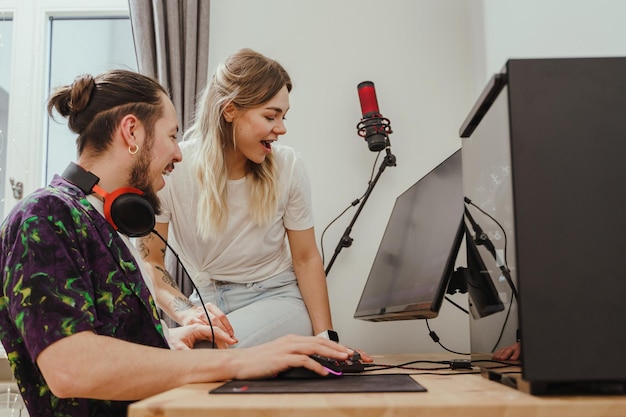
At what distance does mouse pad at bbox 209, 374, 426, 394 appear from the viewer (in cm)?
67

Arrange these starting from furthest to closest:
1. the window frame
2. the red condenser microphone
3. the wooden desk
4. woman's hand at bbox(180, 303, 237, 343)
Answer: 1. the window frame
2. the red condenser microphone
3. woman's hand at bbox(180, 303, 237, 343)
4. the wooden desk

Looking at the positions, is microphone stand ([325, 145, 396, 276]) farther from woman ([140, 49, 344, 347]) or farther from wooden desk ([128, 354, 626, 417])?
wooden desk ([128, 354, 626, 417])

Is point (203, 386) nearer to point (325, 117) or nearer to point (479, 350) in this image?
point (479, 350)

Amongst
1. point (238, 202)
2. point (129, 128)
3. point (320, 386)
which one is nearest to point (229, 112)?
point (238, 202)

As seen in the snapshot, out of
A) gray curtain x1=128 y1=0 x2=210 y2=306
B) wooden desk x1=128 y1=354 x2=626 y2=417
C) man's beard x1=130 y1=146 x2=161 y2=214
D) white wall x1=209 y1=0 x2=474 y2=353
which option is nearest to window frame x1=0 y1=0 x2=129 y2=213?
gray curtain x1=128 y1=0 x2=210 y2=306

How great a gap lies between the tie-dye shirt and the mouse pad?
21cm

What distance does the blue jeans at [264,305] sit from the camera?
1661 millimetres

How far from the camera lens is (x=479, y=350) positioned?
97cm

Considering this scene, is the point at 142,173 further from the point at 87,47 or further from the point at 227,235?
the point at 87,47

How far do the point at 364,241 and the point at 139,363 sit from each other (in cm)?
161

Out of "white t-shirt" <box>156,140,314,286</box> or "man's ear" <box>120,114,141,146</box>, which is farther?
"white t-shirt" <box>156,140,314,286</box>

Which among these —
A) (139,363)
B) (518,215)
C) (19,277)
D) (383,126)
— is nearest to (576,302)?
(518,215)

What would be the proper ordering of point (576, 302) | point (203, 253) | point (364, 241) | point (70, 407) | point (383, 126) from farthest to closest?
point (364, 241)
point (383, 126)
point (203, 253)
point (70, 407)
point (576, 302)

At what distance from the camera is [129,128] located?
3.81 ft
